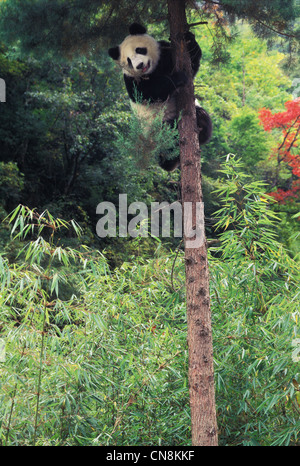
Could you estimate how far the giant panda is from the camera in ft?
9.52

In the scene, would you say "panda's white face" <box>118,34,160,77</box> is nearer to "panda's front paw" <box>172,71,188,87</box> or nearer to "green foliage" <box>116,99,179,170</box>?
"panda's front paw" <box>172,71,188,87</box>

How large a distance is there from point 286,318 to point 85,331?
3.67 feet

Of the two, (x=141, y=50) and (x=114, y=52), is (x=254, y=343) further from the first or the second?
(x=114, y=52)

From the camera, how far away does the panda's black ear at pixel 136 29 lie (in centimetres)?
305

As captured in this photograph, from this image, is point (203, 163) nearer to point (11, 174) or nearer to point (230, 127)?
point (230, 127)

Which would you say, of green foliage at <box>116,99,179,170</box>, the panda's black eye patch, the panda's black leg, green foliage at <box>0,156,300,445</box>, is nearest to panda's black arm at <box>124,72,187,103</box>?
the panda's black eye patch

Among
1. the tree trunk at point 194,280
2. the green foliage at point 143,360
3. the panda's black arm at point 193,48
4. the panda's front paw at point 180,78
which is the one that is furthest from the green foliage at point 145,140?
the panda's black arm at point 193,48

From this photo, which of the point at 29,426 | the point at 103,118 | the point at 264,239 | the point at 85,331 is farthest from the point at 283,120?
the point at 29,426

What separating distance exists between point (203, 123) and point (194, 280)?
1285 mm

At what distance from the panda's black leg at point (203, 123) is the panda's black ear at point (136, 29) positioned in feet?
2.03

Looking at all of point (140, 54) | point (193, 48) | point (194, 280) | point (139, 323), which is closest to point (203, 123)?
point (193, 48)

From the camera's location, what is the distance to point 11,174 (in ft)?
22.7

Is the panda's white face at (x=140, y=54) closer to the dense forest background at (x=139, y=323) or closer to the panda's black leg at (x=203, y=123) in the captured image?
the dense forest background at (x=139, y=323)
